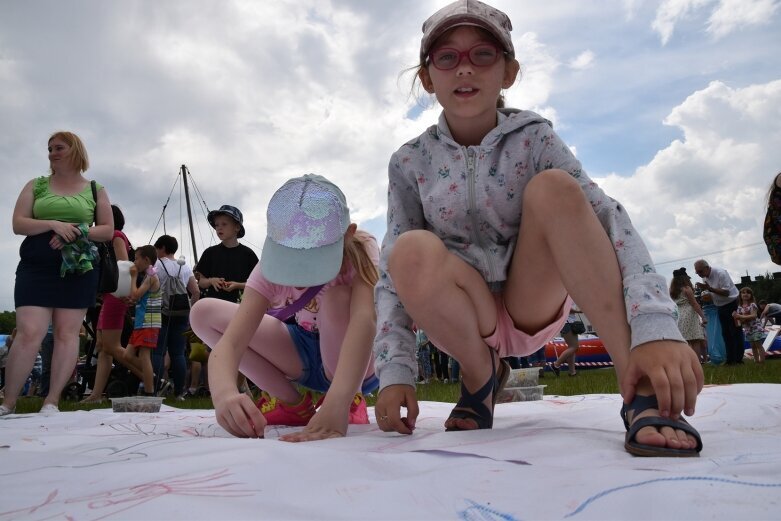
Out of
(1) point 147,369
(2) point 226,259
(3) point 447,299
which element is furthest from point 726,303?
(3) point 447,299

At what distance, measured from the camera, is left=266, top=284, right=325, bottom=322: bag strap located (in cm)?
192

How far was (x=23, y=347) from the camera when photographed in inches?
118

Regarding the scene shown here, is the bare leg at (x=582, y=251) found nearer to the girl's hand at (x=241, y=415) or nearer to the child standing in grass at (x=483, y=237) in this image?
the child standing in grass at (x=483, y=237)

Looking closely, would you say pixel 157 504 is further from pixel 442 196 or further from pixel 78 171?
pixel 78 171

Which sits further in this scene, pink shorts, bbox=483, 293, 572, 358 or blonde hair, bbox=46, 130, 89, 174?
blonde hair, bbox=46, 130, 89, 174

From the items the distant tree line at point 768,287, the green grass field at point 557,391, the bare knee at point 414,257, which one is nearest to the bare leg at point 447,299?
the bare knee at point 414,257

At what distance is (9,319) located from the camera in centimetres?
4166

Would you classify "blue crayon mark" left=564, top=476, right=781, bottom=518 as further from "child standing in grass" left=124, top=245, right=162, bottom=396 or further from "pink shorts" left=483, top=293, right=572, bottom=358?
"child standing in grass" left=124, top=245, right=162, bottom=396

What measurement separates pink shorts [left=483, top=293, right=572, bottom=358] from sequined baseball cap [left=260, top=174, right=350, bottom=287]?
0.48 meters

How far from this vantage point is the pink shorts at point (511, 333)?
1693 millimetres

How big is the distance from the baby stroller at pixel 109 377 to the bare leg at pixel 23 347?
189 cm

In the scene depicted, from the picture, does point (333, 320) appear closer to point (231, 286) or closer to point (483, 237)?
point (483, 237)

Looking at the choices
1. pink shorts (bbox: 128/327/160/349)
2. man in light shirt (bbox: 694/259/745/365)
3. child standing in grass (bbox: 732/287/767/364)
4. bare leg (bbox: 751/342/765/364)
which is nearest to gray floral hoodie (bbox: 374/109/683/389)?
pink shorts (bbox: 128/327/160/349)

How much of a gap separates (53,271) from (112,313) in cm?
161
